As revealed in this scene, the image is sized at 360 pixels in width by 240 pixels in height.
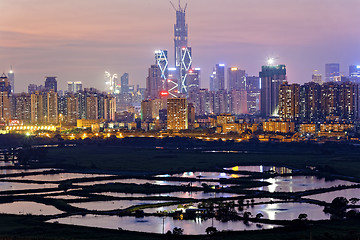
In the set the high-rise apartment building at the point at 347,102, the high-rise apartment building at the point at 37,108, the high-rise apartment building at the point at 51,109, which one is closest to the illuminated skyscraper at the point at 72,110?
the high-rise apartment building at the point at 51,109

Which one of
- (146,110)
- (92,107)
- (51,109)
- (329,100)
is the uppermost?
(329,100)

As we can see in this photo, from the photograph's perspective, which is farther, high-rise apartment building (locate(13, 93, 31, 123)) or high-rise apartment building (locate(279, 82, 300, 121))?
high-rise apartment building (locate(13, 93, 31, 123))

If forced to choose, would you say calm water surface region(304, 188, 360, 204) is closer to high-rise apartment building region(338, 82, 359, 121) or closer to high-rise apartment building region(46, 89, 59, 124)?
high-rise apartment building region(338, 82, 359, 121)

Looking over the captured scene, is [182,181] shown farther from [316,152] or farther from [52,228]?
[316,152]

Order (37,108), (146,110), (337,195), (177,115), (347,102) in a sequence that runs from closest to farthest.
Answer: (337,195), (177,115), (347,102), (37,108), (146,110)

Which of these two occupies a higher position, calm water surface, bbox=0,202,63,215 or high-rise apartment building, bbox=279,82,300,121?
high-rise apartment building, bbox=279,82,300,121

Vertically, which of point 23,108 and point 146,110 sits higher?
point 23,108

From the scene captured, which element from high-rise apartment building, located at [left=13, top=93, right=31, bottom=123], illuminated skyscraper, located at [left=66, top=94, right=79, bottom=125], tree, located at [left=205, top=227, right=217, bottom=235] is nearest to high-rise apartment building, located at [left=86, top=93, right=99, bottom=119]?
illuminated skyscraper, located at [left=66, top=94, right=79, bottom=125]

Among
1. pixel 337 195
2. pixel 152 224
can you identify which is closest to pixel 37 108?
pixel 337 195

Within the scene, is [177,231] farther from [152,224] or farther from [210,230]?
[152,224]
